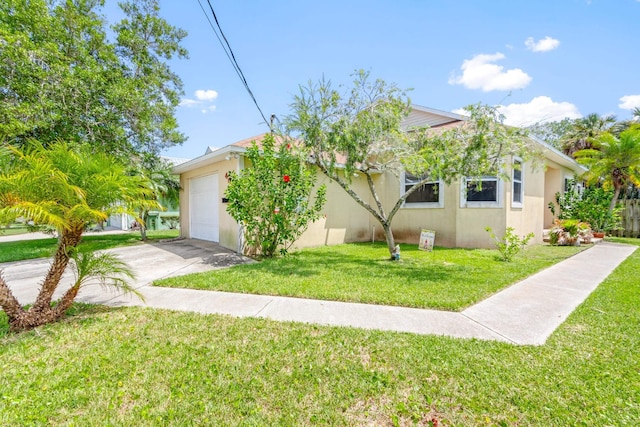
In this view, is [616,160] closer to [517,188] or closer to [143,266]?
[517,188]

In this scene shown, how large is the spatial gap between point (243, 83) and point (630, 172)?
17534mm

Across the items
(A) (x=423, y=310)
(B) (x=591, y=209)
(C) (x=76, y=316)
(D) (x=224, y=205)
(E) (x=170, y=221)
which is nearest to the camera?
(C) (x=76, y=316)

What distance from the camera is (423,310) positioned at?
427 cm

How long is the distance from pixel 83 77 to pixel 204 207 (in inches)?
217

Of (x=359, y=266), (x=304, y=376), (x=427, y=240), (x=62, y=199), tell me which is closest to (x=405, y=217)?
(x=427, y=240)

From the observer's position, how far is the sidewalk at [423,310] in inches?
144

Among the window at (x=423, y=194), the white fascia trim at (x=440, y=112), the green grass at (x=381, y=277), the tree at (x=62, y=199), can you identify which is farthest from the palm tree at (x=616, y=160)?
the tree at (x=62, y=199)

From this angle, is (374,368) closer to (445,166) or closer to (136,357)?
(136,357)

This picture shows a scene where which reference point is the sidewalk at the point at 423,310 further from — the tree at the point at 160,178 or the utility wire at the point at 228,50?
the tree at the point at 160,178

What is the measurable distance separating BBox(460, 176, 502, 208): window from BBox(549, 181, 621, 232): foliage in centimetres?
640

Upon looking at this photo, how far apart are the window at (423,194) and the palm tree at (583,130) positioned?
16.8m

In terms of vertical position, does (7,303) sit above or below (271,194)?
below

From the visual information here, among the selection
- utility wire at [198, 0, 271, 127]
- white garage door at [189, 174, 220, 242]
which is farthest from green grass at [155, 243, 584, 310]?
utility wire at [198, 0, 271, 127]

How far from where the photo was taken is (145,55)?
41.7ft
